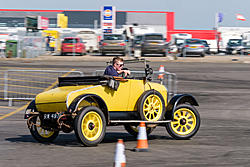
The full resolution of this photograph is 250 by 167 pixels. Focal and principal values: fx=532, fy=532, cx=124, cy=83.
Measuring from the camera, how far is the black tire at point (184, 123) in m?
10.4

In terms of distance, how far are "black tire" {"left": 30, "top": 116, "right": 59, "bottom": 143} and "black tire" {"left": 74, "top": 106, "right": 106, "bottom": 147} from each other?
3.72 ft

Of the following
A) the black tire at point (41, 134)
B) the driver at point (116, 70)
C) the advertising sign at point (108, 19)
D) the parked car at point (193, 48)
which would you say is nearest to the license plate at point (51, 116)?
the black tire at point (41, 134)

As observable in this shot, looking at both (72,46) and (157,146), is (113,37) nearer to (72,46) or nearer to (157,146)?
(72,46)

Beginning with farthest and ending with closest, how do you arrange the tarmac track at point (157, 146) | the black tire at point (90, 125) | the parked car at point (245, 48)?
the parked car at point (245, 48) < the black tire at point (90, 125) < the tarmac track at point (157, 146)

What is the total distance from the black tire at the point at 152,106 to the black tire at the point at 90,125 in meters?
0.92

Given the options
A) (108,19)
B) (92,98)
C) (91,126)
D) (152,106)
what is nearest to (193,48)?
(108,19)

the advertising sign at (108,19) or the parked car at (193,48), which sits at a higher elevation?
the advertising sign at (108,19)

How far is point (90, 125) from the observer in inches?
360

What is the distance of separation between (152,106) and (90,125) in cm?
150

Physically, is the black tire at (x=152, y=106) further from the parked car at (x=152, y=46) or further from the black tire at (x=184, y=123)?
the parked car at (x=152, y=46)

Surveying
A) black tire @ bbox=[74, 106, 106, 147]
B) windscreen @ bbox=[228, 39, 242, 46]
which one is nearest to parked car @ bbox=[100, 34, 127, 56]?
windscreen @ bbox=[228, 39, 242, 46]

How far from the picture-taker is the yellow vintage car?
9.19 meters

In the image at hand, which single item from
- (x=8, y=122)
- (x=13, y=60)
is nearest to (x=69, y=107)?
(x=8, y=122)

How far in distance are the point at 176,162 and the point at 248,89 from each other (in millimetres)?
14861
